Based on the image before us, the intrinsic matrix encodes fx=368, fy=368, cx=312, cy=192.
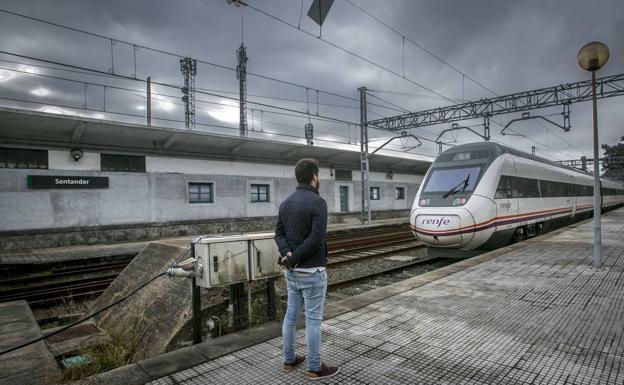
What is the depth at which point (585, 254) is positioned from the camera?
29.5 ft

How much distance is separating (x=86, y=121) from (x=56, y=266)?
6310mm

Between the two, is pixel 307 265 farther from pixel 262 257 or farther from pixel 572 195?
pixel 572 195

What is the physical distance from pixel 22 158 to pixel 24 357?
14656 millimetres

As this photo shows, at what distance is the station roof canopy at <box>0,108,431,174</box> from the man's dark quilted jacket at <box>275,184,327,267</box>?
15.2 m

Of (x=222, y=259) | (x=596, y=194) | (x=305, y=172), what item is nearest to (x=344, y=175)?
(x=596, y=194)

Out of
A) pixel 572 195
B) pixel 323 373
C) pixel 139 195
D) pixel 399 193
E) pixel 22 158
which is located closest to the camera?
pixel 323 373

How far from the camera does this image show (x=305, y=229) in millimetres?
3129

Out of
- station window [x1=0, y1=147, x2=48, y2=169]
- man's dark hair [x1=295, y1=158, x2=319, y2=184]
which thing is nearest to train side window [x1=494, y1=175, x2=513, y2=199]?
man's dark hair [x1=295, y1=158, x2=319, y2=184]

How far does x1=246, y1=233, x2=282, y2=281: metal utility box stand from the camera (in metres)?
4.31

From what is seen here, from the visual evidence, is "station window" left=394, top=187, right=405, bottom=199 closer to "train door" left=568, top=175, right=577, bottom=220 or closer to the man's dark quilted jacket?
"train door" left=568, top=175, right=577, bottom=220

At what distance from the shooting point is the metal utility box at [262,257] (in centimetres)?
431

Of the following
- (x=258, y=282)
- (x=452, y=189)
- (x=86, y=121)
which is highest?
(x=86, y=121)

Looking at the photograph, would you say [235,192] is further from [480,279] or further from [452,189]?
[480,279]

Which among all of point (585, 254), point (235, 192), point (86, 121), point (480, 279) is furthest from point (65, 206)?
point (585, 254)
